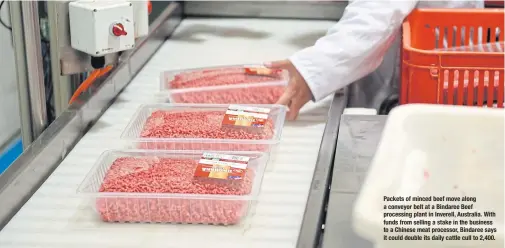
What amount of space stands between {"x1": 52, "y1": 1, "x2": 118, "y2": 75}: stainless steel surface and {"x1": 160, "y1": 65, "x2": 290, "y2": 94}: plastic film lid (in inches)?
9.0

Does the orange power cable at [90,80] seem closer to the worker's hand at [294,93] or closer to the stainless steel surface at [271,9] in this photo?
the worker's hand at [294,93]

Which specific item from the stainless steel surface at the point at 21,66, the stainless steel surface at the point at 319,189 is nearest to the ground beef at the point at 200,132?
the stainless steel surface at the point at 319,189

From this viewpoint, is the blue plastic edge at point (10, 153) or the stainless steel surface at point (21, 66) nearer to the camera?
the stainless steel surface at point (21, 66)

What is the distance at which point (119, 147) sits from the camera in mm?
1723

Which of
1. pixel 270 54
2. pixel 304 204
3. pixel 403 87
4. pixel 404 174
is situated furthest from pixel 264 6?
pixel 404 174

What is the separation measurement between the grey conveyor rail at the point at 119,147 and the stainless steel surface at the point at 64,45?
3.3 inches

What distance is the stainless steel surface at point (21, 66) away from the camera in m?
1.78

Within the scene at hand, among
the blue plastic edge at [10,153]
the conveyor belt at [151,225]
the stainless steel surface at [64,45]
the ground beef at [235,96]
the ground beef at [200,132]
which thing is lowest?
the blue plastic edge at [10,153]

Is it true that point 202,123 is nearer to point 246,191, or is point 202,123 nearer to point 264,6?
point 246,191

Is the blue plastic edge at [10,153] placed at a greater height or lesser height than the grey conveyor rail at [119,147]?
lesser

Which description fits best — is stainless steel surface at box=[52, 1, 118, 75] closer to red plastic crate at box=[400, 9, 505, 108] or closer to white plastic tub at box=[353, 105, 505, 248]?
red plastic crate at box=[400, 9, 505, 108]

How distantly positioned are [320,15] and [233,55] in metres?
0.56

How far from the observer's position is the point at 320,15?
2.79m

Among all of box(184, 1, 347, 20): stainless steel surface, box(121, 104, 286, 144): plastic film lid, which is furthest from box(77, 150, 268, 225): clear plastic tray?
box(184, 1, 347, 20): stainless steel surface
